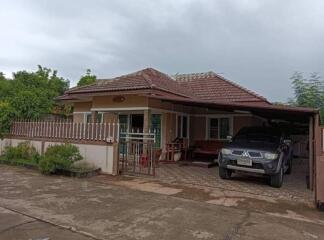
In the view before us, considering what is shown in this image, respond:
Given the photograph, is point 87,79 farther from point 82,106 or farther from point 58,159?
point 58,159

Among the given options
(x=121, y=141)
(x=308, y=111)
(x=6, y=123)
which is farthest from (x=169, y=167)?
(x=6, y=123)

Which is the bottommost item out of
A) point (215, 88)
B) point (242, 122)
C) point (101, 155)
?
point (101, 155)

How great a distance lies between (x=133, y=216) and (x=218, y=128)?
11924 millimetres

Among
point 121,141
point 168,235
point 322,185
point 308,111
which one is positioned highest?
point 308,111

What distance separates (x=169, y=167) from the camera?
554 inches

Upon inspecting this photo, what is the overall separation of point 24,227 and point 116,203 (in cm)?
241

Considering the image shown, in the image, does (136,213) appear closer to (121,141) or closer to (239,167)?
(239,167)

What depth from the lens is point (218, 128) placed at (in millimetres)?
17797

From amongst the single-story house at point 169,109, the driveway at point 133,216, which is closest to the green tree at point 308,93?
the single-story house at point 169,109

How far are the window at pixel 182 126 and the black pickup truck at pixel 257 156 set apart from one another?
19.0 ft

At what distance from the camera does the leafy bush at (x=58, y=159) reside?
11617 mm

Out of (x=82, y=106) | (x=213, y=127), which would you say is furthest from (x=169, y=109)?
(x=82, y=106)

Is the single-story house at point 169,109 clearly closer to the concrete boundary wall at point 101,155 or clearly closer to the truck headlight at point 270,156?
the concrete boundary wall at point 101,155

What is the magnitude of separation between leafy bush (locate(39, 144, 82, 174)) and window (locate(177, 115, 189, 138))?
6665 mm
